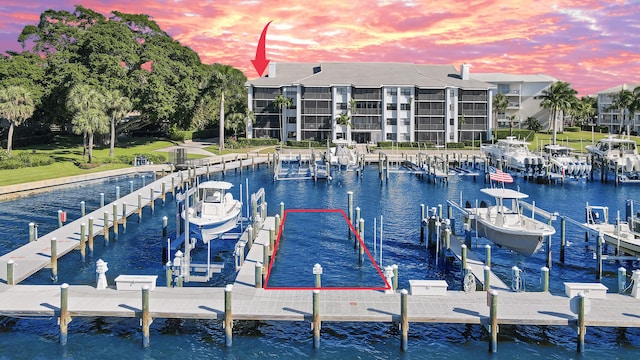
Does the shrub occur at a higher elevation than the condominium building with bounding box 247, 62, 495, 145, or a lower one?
lower

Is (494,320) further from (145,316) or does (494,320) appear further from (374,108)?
(374,108)

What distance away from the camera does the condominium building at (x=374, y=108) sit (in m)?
116

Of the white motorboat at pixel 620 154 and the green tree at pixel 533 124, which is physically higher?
the green tree at pixel 533 124

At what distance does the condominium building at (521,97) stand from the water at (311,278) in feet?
290

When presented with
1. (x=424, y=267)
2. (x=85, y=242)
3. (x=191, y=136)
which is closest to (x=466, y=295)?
(x=424, y=267)

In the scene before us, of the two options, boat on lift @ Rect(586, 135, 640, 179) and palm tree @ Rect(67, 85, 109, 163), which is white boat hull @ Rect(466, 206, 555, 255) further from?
palm tree @ Rect(67, 85, 109, 163)

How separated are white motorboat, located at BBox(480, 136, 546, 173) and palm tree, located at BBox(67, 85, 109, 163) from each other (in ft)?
186

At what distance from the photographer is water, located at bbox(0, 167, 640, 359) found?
23.2 meters

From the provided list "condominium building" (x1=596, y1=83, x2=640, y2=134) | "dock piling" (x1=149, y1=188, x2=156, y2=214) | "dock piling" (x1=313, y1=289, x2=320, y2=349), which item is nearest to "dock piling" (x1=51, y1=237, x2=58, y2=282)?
"dock piling" (x1=313, y1=289, x2=320, y2=349)

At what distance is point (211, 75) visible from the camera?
104938mm

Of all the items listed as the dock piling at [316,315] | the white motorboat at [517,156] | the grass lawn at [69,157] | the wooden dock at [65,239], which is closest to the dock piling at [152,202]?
the wooden dock at [65,239]

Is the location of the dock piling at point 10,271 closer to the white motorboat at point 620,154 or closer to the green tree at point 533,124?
the white motorboat at point 620,154

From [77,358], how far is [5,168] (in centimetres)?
5508

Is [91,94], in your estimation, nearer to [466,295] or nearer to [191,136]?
[191,136]
